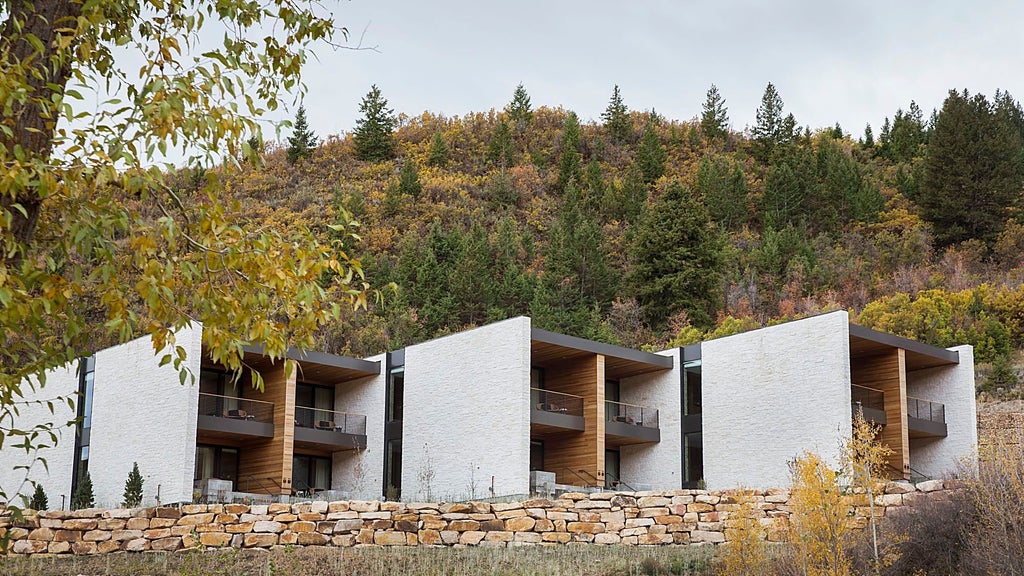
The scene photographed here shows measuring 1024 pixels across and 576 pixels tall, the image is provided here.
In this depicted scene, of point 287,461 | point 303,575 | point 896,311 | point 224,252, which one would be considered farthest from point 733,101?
point 224,252

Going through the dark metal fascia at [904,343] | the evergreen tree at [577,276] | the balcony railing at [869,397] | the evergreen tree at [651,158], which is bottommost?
the balcony railing at [869,397]

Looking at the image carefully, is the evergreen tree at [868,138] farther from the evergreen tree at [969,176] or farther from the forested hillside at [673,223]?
the evergreen tree at [969,176]

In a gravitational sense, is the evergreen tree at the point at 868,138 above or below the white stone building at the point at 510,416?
above

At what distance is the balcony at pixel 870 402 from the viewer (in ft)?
88.3

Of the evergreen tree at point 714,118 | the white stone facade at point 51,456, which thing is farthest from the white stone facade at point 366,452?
the evergreen tree at point 714,118

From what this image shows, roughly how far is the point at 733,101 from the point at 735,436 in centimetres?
6475

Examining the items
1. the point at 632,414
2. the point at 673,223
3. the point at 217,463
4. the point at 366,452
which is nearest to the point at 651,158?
the point at 673,223

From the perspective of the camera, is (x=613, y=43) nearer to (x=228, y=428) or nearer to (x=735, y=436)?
(x=735, y=436)

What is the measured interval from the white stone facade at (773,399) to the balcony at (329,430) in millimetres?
10203

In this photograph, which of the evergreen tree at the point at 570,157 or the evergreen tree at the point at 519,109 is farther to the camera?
the evergreen tree at the point at 519,109

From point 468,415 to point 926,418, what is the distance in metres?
13.4

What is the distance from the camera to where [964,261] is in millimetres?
53188

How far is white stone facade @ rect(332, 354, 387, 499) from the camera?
30250mm

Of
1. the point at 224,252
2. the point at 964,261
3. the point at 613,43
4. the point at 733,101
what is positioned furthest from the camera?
the point at 733,101
